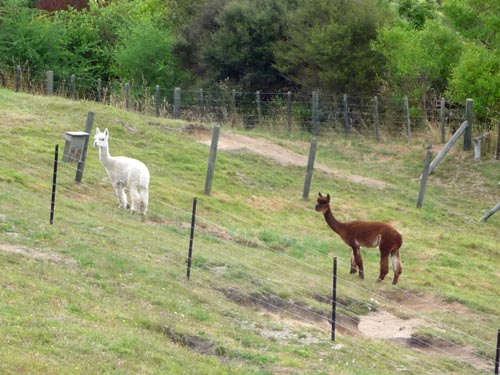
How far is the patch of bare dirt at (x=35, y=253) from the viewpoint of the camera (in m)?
13.4

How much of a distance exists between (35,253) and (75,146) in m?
6.40

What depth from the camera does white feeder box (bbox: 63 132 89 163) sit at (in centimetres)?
1969

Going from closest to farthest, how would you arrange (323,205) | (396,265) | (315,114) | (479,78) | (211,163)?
(396,265) < (323,205) < (211,163) < (479,78) < (315,114)

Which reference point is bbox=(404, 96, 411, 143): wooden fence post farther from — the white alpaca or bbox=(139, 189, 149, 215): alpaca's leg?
bbox=(139, 189, 149, 215): alpaca's leg

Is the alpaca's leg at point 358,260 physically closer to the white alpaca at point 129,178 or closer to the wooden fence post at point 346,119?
the white alpaca at point 129,178

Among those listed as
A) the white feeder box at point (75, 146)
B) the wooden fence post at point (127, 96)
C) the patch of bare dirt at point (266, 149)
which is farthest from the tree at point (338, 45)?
the white feeder box at point (75, 146)

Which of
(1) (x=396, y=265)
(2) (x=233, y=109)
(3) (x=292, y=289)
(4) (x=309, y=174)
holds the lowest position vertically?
(3) (x=292, y=289)

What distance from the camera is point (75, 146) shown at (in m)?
19.8

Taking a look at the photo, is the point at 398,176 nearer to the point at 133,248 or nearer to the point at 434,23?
the point at 434,23

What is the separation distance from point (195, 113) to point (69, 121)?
951cm

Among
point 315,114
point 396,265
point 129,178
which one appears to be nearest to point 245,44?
point 315,114

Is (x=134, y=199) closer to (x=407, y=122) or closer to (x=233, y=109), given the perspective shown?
(x=407, y=122)

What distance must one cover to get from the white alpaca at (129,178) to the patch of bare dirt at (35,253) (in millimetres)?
4162

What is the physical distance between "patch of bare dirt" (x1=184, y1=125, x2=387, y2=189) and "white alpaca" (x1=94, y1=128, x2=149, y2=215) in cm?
912
